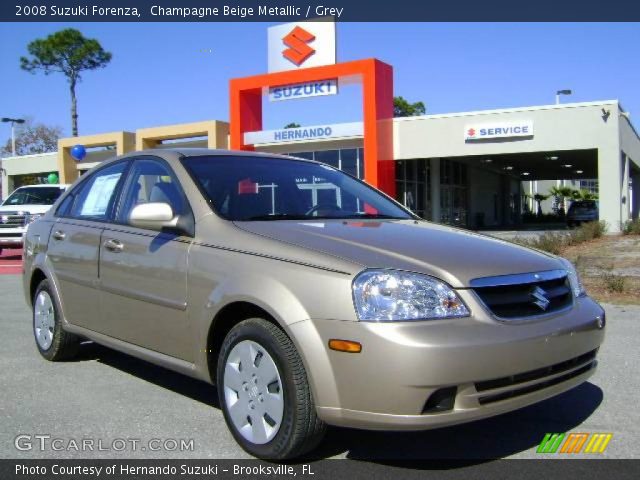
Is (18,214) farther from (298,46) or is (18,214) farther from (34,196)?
(298,46)

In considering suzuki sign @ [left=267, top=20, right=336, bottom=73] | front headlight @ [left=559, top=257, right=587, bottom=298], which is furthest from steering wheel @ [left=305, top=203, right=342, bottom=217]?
suzuki sign @ [left=267, top=20, right=336, bottom=73]

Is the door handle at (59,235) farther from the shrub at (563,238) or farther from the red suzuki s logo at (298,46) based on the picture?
the red suzuki s logo at (298,46)

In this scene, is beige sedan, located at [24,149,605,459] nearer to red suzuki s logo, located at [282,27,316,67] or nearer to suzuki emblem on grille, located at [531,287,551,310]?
suzuki emblem on grille, located at [531,287,551,310]

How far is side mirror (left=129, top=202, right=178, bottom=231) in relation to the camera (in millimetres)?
3885

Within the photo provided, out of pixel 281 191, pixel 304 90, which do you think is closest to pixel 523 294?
pixel 281 191

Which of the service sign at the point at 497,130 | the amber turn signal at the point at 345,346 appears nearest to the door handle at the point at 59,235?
the amber turn signal at the point at 345,346

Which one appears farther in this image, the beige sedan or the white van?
the white van

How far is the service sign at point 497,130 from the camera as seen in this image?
25203 millimetres

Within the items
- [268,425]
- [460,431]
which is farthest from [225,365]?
[460,431]

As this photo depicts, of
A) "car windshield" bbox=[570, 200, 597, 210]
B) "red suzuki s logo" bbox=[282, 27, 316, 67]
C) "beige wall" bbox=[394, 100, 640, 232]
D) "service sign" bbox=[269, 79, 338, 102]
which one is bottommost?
"car windshield" bbox=[570, 200, 597, 210]

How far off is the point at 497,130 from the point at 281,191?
74.4 feet

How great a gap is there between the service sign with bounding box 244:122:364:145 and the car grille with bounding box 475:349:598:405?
22947 mm

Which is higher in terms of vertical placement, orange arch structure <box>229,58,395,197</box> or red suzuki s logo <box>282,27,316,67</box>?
red suzuki s logo <box>282,27,316,67</box>

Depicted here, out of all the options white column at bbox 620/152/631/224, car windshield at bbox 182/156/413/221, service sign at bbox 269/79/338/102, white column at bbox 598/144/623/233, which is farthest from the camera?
service sign at bbox 269/79/338/102
